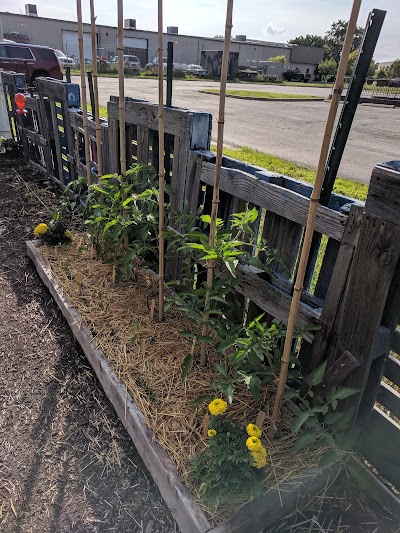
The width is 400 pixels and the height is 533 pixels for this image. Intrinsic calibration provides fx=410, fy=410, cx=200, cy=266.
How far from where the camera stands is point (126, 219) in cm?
280

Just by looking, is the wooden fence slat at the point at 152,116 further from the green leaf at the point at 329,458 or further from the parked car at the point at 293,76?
the parked car at the point at 293,76

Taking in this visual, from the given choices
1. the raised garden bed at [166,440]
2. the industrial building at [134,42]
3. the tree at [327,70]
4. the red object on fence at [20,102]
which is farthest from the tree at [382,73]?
the raised garden bed at [166,440]

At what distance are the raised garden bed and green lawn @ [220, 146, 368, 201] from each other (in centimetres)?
371

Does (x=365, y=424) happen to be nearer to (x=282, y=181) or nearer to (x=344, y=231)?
(x=344, y=231)

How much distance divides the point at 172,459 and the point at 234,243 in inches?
40.2

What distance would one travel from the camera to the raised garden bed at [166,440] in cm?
163

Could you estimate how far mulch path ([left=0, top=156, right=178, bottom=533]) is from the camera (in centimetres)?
185

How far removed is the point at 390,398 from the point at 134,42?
62.1m

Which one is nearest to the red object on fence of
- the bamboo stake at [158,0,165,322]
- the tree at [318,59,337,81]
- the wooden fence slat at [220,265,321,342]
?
the bamboo stake at [158,0,165,322]

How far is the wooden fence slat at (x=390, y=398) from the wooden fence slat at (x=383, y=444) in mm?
42

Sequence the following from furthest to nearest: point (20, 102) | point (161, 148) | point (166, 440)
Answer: point (20, 102), point (161, 148), point (166, 440)

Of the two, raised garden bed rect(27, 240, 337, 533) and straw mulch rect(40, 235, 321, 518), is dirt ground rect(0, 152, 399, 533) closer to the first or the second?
raised garden bed rect(27, 240, 337, 533)

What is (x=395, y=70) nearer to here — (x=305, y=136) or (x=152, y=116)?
(x=305, y=136)

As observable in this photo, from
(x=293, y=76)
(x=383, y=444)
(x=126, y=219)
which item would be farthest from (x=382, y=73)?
(x=383, y=444)
